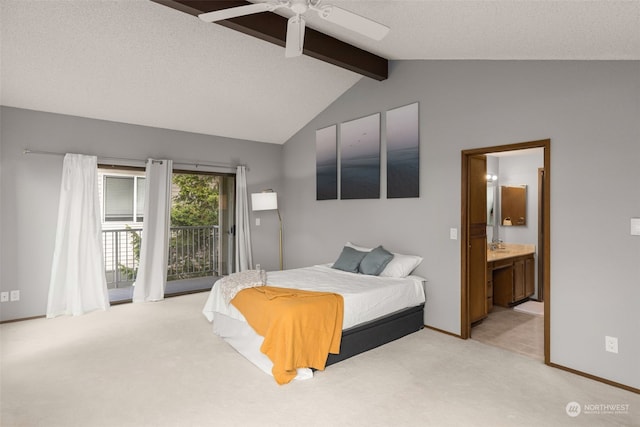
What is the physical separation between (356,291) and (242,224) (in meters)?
3.30

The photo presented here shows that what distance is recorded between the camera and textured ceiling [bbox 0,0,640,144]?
8.26 feet

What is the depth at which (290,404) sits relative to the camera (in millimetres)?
2510

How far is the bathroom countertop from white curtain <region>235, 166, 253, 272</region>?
3880mm

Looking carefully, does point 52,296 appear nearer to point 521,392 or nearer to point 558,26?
point 521,392

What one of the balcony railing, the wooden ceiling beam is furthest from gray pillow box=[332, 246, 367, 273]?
the balcony railing

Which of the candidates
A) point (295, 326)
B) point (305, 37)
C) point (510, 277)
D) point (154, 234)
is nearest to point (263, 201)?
point (154, 234)

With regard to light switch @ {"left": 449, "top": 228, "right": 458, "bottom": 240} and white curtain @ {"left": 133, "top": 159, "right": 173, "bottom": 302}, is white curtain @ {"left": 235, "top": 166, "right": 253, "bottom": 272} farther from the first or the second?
light switch @ {"left": 449, "top": 228, "right": 458, "bottom": 240}

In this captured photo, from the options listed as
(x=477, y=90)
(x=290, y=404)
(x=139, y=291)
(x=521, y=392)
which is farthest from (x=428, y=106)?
(x=139, y=291)

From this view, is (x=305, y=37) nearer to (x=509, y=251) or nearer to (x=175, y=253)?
(x=509, y=251)

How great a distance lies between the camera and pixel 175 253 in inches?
267

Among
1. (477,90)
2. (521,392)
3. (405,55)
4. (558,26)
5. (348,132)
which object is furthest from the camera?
(348,132)

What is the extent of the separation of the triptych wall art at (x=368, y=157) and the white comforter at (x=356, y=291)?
45.7 inches

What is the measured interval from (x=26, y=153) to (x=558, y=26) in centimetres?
571

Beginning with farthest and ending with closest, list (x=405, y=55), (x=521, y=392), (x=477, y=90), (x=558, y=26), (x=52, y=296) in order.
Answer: (x=52, y=296), (x=405, y=55), (x=477, y=90), (x=521, y=392), (x=558, y=26)
